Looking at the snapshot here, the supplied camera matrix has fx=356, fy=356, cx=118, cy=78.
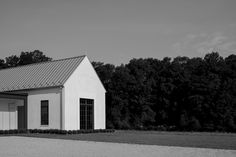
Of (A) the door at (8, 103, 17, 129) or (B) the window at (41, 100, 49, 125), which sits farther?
(A) the door at (8, 103, 17, 129)

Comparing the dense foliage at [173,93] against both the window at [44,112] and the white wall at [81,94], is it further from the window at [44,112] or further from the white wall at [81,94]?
the window at [44,112]

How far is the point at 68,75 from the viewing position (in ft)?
105

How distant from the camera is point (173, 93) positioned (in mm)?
51406

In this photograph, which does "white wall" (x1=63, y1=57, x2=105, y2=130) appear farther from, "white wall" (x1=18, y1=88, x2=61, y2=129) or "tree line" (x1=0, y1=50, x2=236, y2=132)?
"tree line" (x1=0, y1=50, x2=236, y2=132)

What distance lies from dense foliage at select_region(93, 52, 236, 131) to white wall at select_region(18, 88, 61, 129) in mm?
18914

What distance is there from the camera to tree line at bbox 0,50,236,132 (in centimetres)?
4572

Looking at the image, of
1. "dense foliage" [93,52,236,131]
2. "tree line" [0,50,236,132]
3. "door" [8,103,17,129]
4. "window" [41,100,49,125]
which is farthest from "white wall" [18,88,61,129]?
"dense foliage" [93,52,236,131]

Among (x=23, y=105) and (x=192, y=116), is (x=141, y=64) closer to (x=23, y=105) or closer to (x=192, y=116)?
(x=192, y=116)

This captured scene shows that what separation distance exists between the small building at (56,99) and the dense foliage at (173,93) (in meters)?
16.0

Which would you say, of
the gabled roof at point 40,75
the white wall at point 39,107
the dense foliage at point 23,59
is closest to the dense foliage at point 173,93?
the dense foliage at point 23,59

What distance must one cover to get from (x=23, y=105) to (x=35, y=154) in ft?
65.7

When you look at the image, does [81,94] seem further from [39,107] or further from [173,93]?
[173,93]

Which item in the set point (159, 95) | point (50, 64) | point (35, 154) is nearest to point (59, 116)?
point (50, 64)

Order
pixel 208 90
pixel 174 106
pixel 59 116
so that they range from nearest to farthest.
Answer: pixel 59 116, pixel 208 90, pixel 174 106
